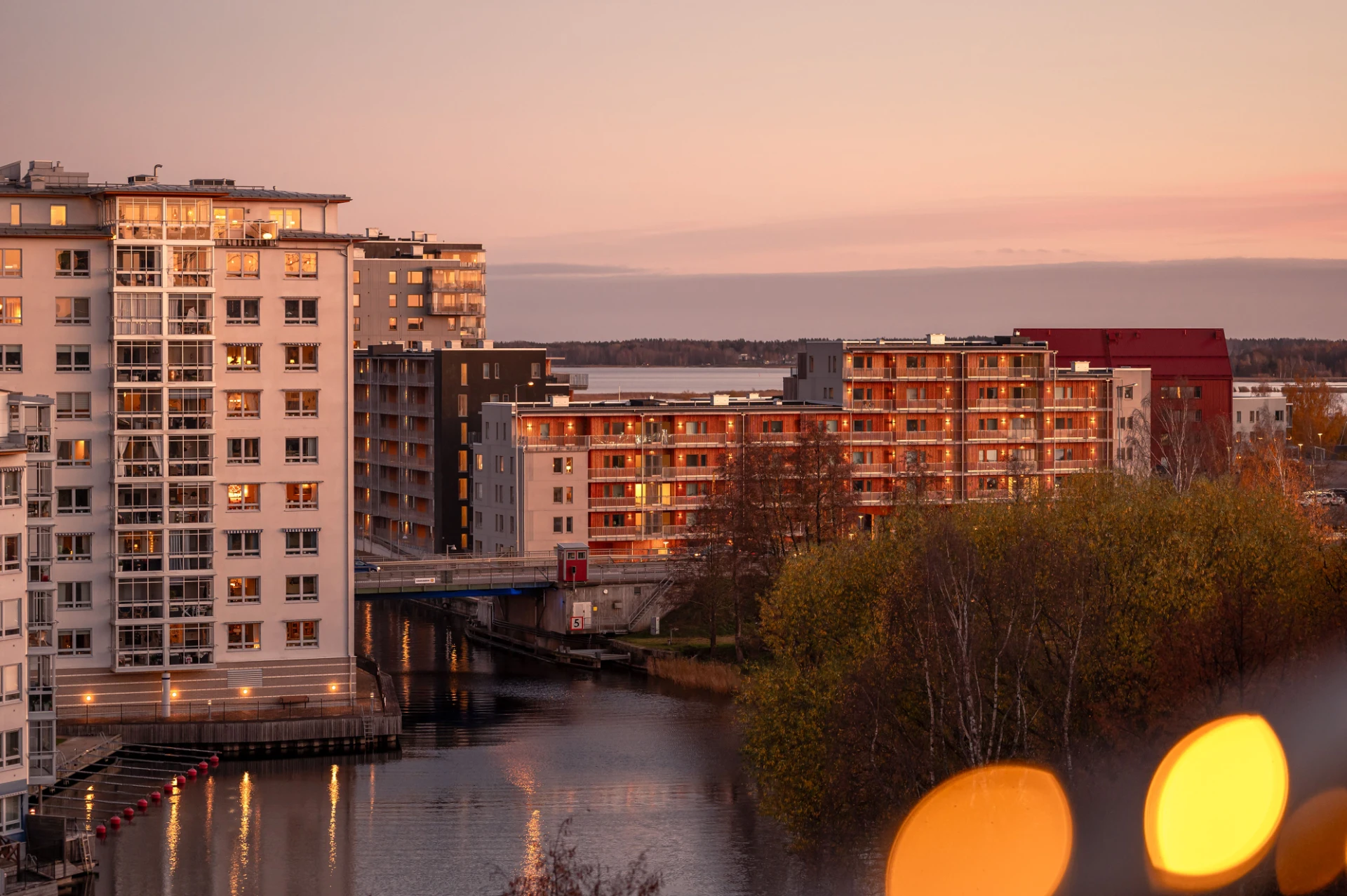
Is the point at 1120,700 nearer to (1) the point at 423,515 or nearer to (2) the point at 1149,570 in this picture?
(2) the point at 1149,570

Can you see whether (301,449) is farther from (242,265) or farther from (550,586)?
(550,586)

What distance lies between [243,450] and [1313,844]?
1333 inches

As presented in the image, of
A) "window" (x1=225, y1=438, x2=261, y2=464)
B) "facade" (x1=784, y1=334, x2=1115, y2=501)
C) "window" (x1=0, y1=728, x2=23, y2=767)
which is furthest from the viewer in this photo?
"facade" (x1=784, y1=334, x2=1115, y2=501)

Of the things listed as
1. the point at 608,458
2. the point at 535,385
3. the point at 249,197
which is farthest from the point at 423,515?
the point at 249,197

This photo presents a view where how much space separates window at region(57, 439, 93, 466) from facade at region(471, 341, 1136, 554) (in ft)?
87.4

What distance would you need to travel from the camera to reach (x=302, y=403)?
5738cm

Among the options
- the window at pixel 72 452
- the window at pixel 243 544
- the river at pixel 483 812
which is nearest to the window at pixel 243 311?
the window at pixel 72 452

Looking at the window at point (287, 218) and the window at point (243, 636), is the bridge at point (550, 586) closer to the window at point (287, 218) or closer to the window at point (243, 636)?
the window at point (243, 636)

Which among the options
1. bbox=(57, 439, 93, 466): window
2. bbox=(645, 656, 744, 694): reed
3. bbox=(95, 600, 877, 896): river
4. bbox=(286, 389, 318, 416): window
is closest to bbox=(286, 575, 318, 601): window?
bbox=(286, 389, 318, 416): window

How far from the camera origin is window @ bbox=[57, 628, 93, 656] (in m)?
54.6

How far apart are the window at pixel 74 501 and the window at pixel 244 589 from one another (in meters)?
4.75

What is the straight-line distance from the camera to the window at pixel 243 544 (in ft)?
185

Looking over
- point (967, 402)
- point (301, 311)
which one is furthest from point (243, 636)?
point (967, 402)

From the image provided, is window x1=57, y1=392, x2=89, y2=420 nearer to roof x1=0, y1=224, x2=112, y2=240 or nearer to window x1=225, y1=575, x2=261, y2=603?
roof x1=0, y1=224, x2=112, y2=240
